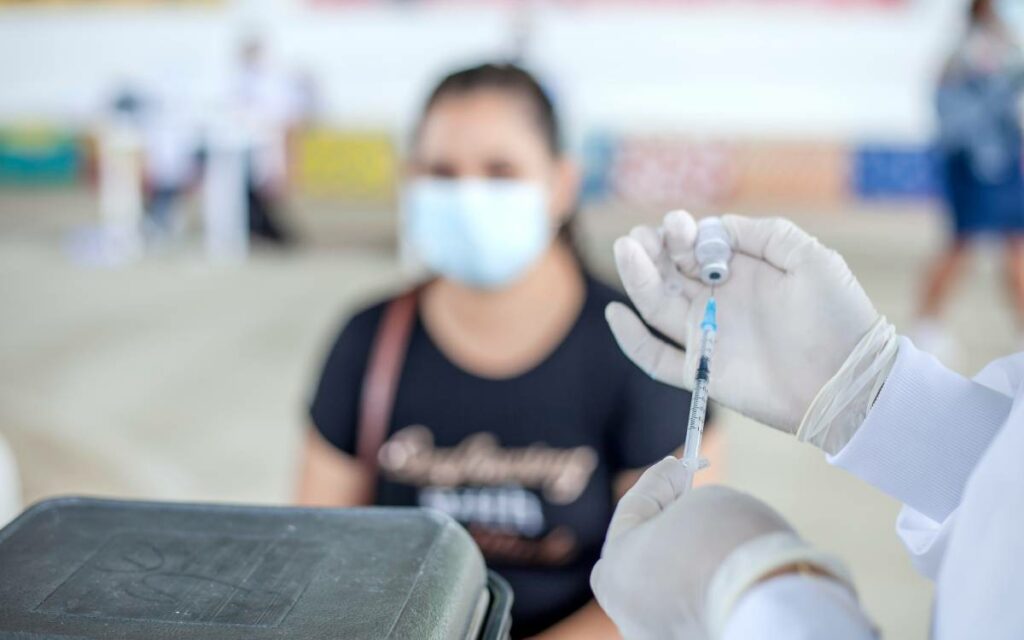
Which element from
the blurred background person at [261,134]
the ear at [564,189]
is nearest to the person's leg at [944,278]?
the ear at [564,189]

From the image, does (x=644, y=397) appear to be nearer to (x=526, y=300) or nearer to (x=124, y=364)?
(x=526, y=300)

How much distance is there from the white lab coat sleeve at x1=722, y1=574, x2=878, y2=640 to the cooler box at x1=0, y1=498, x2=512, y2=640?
7.8 inches

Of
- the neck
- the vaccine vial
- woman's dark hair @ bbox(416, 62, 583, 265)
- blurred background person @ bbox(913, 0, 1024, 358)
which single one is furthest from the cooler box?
blurred background person @ bbox(913, 0, 1024, 358)

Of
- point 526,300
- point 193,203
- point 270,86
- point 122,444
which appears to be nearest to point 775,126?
point 270,86

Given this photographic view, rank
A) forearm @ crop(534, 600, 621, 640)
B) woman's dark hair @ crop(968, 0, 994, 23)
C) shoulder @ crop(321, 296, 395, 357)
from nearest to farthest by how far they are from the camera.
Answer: forearm @ crop(534, 600, 621, 640)
shoulder @ crop(321, 296, 395, 357)
woman's dark hair @ crop(968, 0, 994, 23)

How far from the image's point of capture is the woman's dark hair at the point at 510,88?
1.34m

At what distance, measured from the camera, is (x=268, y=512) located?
2.31 feet

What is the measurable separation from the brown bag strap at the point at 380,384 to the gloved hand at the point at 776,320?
1.90 feet

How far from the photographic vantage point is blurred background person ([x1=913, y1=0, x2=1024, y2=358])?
3.41 m

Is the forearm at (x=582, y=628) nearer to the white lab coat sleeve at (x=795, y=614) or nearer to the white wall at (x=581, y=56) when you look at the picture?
the white lab coat sleeve at (x=795, y=614)

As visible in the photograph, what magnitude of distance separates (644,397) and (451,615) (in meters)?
0.62

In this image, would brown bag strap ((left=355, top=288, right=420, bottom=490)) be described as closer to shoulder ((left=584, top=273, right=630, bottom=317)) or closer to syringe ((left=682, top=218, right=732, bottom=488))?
shoulder ((left=584, top=273, right=630, bottom=317))

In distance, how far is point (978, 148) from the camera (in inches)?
137

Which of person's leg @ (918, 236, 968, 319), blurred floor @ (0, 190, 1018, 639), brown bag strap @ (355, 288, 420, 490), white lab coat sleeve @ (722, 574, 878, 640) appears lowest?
blurred floor @ (0, 190, 1018, 639)
